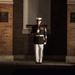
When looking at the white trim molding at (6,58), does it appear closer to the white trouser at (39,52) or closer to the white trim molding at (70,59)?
the white trouser at (39,52)

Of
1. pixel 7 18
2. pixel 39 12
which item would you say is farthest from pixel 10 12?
pixel 39 12

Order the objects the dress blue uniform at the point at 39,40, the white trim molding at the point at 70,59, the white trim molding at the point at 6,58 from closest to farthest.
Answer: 1. the dress blue uniform at the point at 39,40
2. the white trim molding at the point at 70,59
3. the white trim molding at the point at 6,58

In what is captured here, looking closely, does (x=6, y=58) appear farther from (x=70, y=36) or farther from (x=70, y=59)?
(x=70, y=36)

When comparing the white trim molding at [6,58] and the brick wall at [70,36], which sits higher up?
the brick wall at [70,36]

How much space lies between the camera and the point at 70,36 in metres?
21.2
